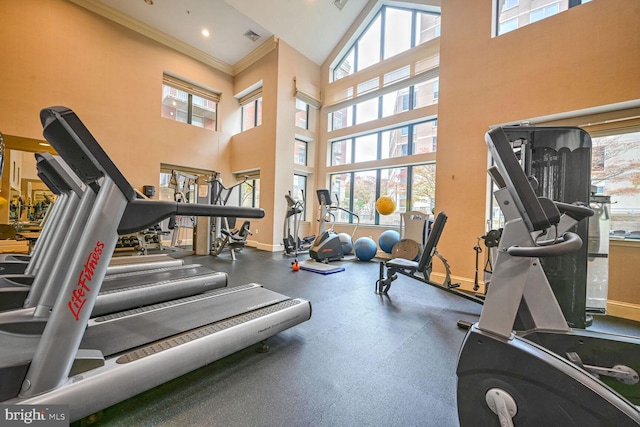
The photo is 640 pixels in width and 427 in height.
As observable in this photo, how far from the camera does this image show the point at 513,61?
341 cm

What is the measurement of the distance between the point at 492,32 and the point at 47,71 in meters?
8.54

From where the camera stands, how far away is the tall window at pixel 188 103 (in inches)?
277

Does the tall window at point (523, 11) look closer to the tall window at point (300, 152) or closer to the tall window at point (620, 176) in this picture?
the tall window at point (620, 176)

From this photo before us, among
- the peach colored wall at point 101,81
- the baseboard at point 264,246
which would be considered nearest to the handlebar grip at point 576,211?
the baseboard at point 264,246

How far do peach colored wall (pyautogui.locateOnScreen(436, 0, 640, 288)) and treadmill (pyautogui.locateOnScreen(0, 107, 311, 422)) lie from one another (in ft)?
12.0

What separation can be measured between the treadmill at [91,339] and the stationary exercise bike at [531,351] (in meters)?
1.16

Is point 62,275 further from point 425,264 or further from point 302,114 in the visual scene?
point 302,114

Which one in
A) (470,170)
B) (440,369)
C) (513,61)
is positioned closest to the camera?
(440,369)

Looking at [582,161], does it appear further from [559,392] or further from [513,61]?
[513,61]

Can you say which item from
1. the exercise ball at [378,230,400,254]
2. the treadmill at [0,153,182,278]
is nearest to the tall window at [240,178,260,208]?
the exercise ball at [378,230,400,254]

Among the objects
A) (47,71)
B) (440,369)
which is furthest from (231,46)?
(440,369)

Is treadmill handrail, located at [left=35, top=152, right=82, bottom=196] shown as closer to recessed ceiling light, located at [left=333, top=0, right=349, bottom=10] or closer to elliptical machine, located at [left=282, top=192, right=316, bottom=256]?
elliptical machine, located at [left=282, top=192, right=316, bottom=256]

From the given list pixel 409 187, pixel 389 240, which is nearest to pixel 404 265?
pixel 389 240

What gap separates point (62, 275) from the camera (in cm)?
149
